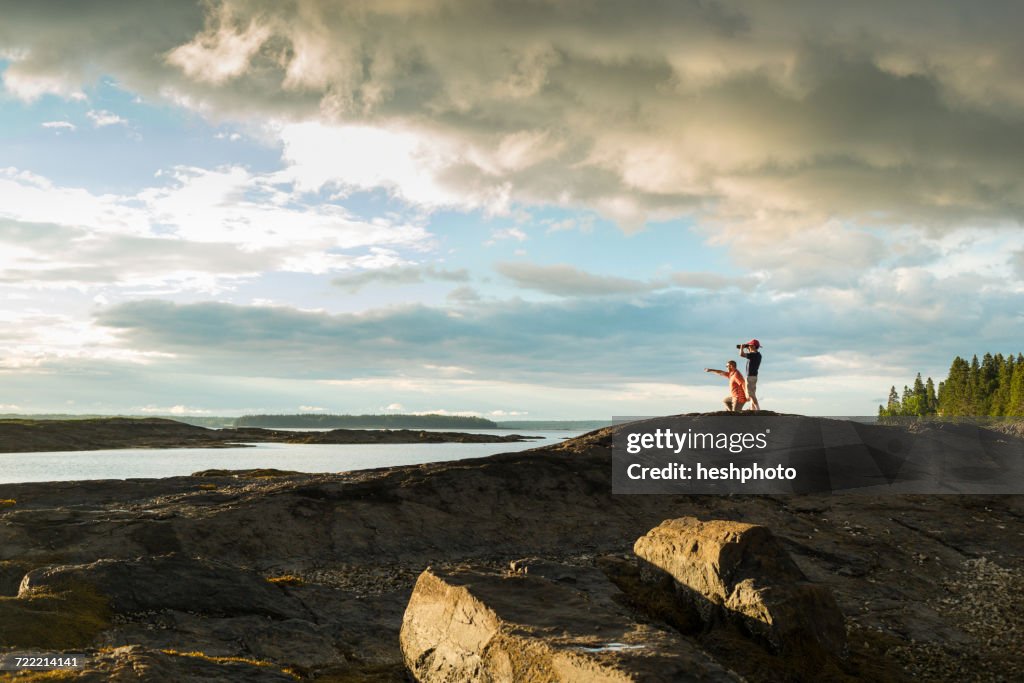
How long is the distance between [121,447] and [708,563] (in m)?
120

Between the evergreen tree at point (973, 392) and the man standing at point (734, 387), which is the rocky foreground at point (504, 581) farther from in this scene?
the evergreen tree at point (973, 392)

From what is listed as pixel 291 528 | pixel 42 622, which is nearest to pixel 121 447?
pixel 291 528

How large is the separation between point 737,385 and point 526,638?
68.9 feet

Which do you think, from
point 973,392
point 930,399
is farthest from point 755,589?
point 930,399

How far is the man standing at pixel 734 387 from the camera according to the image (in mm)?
27578

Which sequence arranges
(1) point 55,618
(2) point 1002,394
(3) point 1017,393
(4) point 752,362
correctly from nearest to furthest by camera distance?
(1) point 55,618 → (4) point 752,362 → (3) point 1017,393 → (2) point 1002,394

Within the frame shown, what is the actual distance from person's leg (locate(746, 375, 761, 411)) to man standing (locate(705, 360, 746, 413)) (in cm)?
66

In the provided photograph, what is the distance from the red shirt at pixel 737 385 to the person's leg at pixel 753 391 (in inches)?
24.0

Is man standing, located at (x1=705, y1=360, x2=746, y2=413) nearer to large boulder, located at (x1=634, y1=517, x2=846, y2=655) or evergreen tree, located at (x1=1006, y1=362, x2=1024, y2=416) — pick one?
large boulder, located at (x1=634, y1=517, x2=846, y2=655)

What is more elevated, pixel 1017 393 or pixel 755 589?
pixel 1017 393

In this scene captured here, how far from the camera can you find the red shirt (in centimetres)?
2755

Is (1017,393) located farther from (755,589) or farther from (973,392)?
(755,589)

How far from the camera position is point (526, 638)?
8516 mm

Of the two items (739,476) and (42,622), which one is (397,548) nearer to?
(42,622)
